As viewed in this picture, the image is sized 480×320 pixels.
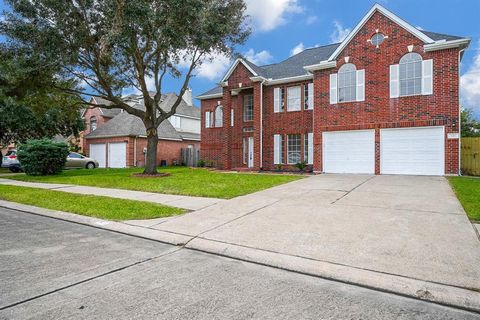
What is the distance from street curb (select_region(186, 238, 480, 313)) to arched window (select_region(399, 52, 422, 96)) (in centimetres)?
1360

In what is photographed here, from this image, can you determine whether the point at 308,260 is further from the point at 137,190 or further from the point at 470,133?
the point at 470,133

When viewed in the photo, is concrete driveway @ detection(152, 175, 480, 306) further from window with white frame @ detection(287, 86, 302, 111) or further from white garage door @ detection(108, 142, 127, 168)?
white garage door @ detection(108, 142, 127, 168)

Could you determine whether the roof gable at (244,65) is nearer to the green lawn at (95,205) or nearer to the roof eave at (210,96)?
the roof eave at (210,96)

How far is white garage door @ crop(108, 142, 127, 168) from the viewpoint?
27.0m

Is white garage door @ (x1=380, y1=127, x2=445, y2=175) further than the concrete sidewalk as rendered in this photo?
Yes

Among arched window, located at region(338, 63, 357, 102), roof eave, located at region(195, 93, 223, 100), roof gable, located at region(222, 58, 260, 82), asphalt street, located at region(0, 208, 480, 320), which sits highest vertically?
roof gable, located at region(222, 58, 260, 82)

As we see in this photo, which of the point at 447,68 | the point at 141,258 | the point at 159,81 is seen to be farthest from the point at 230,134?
the point at 141,258

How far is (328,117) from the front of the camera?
16.6 m

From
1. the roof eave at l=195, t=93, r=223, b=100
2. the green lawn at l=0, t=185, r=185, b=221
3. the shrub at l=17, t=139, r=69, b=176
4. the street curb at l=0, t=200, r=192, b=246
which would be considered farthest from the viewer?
the roof eave at l=195, t=93, r=223, b=100

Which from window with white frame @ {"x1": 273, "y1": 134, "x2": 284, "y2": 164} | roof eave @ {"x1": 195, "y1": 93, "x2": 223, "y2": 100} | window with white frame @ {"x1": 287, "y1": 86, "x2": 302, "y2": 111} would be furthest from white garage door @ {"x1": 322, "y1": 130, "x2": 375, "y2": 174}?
roof eave @ {"x1": 195, "y1": 93, "x2": 223, "y2": 100}

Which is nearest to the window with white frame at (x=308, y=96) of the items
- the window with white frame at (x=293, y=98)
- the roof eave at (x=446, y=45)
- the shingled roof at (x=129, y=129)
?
the window with white frame at (x=293, y=98)

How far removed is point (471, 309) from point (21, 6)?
17.4 meters

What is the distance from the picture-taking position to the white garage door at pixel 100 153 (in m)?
28.6

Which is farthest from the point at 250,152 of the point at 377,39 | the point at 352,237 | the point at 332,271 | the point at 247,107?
the point at 332,271
